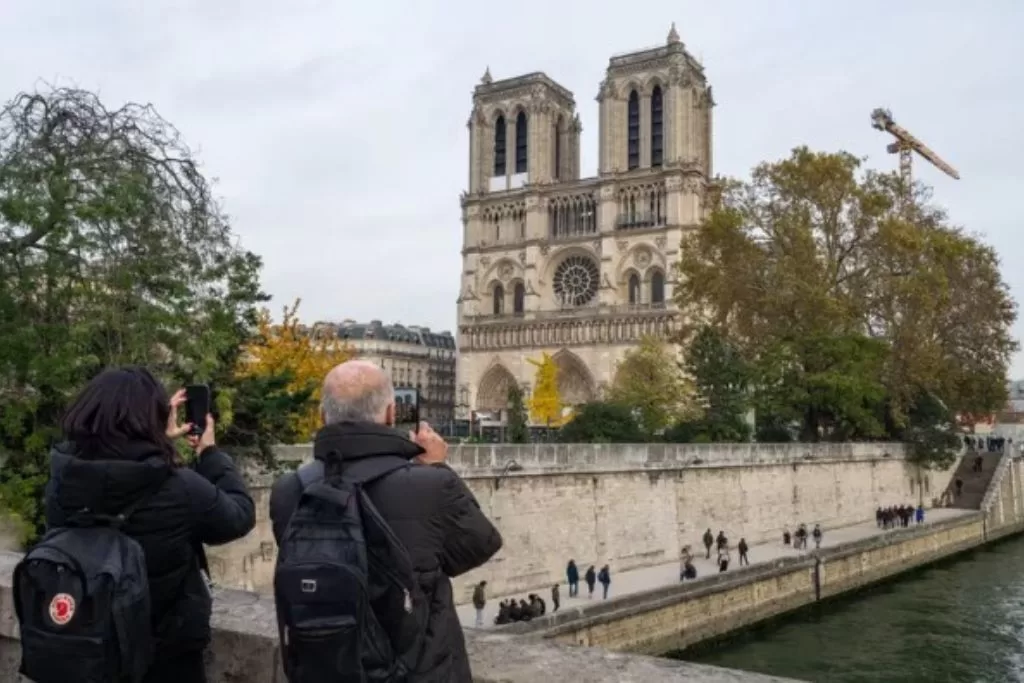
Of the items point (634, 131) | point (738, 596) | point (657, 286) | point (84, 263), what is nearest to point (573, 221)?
point (634, 131)

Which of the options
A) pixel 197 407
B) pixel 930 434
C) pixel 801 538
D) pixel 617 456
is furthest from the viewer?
pixel 930 434

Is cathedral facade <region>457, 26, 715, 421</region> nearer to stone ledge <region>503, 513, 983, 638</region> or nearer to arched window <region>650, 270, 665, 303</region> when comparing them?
arched window <region>650, 270, 665, 303</region>

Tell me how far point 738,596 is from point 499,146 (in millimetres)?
49351

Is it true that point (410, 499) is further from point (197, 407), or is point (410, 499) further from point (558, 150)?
point (558, 150)

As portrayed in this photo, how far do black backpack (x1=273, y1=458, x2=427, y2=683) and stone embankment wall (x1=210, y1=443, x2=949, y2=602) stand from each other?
1212 centimetres

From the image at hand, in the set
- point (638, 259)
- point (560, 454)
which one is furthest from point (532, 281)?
point (560, 454)

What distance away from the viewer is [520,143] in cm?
6412

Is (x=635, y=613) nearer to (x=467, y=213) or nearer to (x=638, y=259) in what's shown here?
(x=638, y=259)

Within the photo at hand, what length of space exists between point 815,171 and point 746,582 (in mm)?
17069

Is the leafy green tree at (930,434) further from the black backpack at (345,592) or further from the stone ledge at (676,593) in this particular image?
the black backpack at (345,592)

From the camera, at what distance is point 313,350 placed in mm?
32156

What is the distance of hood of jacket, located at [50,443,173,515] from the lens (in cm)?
252

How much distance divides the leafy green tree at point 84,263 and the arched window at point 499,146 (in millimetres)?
55079

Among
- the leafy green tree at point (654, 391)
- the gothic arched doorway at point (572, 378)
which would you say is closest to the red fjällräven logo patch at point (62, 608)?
the leafy green tree at point (654, 391)
